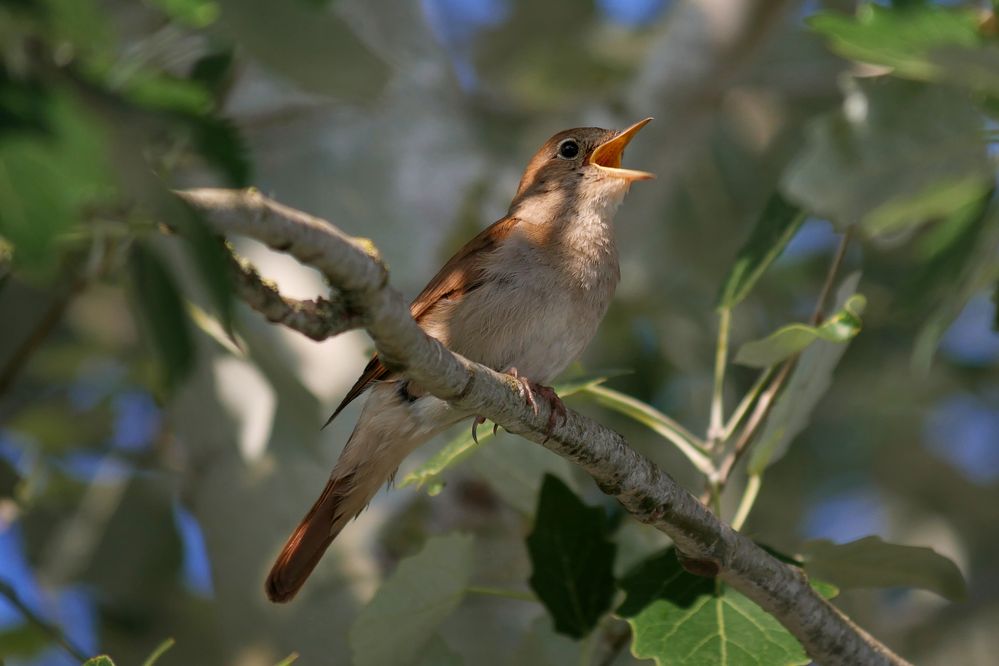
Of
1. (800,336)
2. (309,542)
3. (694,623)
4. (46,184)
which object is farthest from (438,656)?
(46,184)

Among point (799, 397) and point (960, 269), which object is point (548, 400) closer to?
point (799, 397)

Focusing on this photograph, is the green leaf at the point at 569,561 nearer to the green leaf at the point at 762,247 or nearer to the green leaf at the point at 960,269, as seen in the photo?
the green leaf at the point at 762,247

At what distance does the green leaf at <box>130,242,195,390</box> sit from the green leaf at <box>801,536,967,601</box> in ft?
5.78

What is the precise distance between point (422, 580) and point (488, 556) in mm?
1145

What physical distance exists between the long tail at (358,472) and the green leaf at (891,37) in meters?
1.40

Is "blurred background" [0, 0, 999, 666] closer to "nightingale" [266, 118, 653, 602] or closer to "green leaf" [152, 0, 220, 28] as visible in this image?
"green leaf" [152, 0, 220, 28]

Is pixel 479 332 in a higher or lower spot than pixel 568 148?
lower

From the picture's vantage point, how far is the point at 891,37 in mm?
2363

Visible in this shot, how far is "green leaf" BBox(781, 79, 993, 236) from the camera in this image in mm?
2816

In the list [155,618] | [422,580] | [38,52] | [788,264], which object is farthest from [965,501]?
[38,52]

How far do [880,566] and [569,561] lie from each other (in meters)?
0.77

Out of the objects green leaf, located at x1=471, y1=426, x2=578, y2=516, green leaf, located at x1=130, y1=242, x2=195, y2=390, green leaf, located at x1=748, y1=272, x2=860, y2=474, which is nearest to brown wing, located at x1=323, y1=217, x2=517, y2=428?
green leaf, located at x1=471, y1=426, x2=578, y2=516

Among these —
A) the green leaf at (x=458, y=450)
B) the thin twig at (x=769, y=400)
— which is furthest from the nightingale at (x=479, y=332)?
the thin twig at (x=769, y=400)

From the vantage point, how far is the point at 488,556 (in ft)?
13.1
